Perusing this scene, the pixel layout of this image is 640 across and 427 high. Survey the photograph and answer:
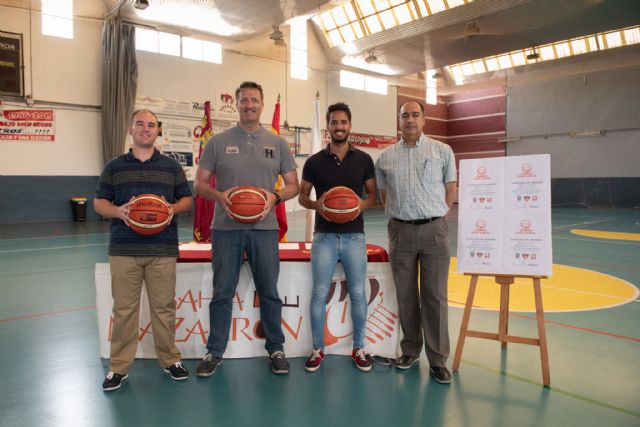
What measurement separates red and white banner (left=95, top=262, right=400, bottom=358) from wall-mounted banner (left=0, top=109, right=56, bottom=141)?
12.8 metres

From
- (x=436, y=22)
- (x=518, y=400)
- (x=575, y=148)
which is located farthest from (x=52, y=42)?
(x=575, y=148)

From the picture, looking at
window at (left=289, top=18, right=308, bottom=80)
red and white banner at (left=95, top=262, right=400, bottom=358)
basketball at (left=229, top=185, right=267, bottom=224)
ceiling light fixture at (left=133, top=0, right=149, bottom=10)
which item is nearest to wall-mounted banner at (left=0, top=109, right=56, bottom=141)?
ceiling light fixture at (left=133, top=0, right=149, bottom=10)

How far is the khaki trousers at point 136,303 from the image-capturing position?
3018 millimetres

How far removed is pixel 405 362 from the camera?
11.1ft

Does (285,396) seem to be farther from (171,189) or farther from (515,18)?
(515,18)

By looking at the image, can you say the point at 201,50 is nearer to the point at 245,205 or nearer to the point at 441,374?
the point at 245,205

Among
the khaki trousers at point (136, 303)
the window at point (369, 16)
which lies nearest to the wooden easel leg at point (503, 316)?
the khaki trousers at point (136, 303)

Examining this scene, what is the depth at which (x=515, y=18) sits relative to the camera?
15.0 meters

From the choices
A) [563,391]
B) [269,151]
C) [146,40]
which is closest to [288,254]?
[269,151]

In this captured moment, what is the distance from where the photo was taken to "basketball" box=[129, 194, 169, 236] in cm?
290

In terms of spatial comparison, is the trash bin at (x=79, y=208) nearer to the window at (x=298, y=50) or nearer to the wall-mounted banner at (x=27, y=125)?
the wall-mounted banner at (x=27, y=125)

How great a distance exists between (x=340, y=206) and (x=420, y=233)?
59 centimetres

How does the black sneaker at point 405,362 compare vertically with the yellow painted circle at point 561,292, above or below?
below

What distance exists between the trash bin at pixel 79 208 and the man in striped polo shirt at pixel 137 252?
13.0 meters
